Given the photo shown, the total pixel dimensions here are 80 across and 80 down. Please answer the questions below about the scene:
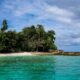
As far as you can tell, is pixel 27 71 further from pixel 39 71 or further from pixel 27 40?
pixel 27 40

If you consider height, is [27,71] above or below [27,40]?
below

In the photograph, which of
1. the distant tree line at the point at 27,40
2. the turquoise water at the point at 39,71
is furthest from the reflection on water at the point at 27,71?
the distant tree line at the point at 27,40

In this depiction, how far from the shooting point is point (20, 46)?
72000 millimetres

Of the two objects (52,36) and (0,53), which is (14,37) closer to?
(0,53)

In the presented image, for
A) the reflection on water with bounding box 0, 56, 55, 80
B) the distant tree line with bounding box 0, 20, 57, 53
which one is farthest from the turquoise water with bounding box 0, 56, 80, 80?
the distant tree line with bounding box 0, 20, 57, 53

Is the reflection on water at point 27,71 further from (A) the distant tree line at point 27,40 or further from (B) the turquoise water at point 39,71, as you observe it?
(A) the distant tree line at point 27,40

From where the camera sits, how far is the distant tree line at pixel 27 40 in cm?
6744

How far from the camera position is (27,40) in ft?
239

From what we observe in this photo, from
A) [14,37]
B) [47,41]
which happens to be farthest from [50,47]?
[14,37]

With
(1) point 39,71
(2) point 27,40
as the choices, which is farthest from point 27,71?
(2) point 27,40

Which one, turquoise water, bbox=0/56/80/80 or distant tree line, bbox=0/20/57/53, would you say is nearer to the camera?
turquoise water, bbox=0/56/80/80

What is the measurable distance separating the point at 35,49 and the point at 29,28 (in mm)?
6821

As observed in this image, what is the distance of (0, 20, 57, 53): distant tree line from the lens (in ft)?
221

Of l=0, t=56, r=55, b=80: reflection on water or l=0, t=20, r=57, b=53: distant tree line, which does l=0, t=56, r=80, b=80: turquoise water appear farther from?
l=0, t=20, r=57, b=53: distant tree line
